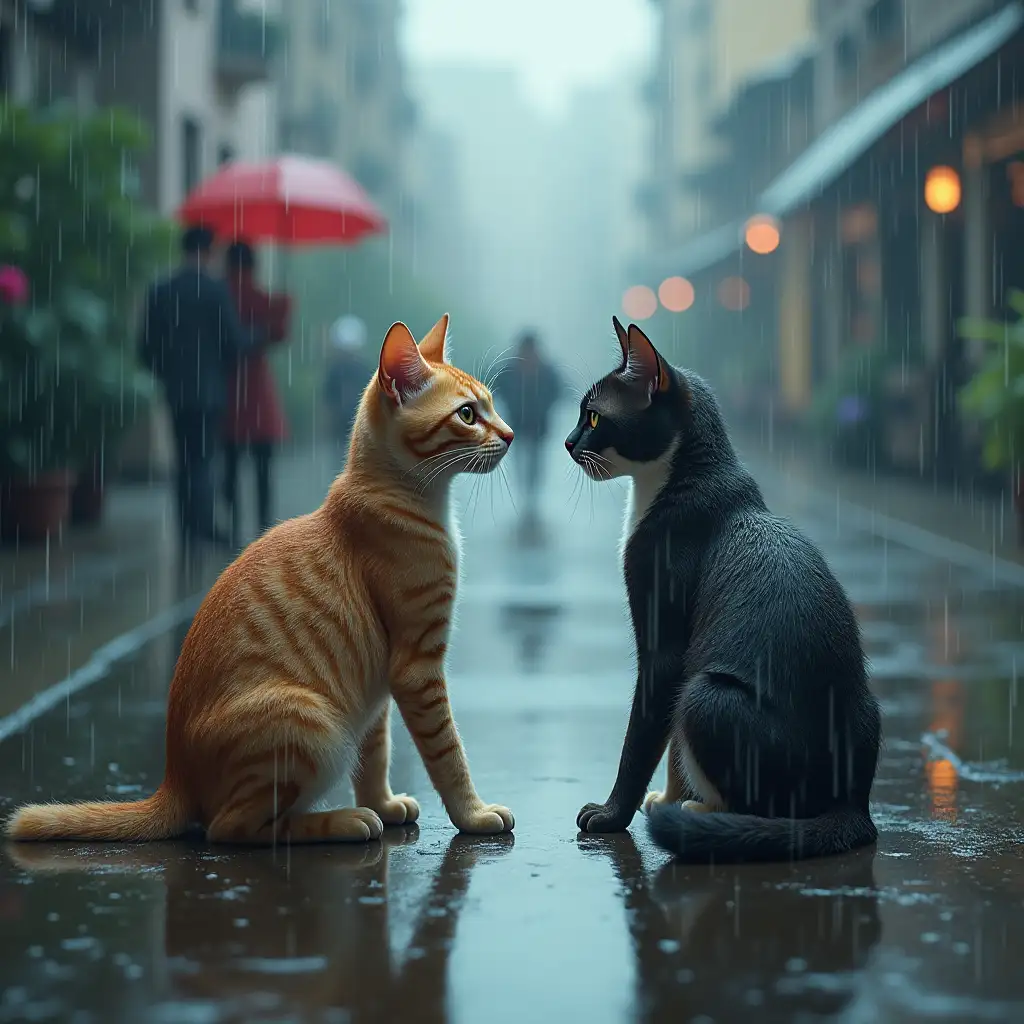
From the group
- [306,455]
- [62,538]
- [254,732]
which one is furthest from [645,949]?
[306,455]

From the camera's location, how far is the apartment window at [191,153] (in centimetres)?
2269

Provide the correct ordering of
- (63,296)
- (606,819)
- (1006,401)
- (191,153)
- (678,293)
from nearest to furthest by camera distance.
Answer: (606,819) < (1006,401) < (63,296) < (191,153) < (678,293)

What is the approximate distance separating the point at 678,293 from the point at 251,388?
35.2 meters

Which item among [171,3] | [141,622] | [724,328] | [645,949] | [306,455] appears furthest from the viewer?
[724,328]

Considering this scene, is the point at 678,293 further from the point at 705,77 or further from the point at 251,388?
the point at 251,388

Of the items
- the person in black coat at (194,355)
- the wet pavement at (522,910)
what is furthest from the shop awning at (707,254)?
the wet pavement at (522,910)

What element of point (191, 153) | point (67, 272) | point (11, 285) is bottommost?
point (11, 285)

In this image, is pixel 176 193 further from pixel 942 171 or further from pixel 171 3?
pixel 942 171

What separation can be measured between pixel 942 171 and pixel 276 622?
1453 cm

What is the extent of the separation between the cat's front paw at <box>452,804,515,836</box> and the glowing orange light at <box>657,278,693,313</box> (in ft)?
138

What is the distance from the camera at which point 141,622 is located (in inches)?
359

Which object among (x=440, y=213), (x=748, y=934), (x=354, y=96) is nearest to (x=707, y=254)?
(x=354, y=96)

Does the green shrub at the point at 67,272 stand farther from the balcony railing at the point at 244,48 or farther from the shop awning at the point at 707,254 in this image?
the shop awning at the point at 707,254

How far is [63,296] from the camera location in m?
13.0
